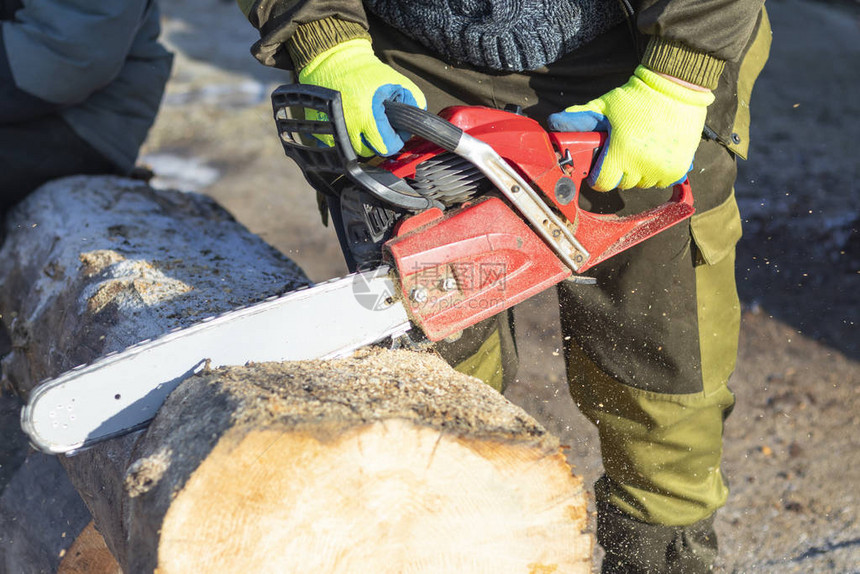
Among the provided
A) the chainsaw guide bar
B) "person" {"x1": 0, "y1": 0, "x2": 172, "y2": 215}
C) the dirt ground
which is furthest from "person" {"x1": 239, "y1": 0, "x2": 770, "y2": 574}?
"person" {"x1": 0, "y1": 0, "x2": 172, "y2": 215}

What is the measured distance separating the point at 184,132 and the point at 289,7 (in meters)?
4.48

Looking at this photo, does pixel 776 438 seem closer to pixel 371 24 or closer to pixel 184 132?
pixel 371 24

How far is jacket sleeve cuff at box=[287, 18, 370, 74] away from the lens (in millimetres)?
1614

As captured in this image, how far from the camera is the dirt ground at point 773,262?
99.7 inches

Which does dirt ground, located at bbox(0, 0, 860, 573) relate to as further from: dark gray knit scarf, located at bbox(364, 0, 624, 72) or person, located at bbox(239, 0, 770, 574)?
dark gray knit scarf, located at bbox(364, 0, 624, 72)

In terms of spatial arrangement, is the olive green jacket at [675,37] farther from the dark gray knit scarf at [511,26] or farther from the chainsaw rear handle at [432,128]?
the chainsaw rear handle at [432,128]

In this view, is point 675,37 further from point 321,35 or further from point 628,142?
point 321,35

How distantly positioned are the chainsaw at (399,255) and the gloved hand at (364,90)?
4 cm

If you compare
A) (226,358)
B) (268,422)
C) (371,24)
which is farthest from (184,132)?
(268,422)

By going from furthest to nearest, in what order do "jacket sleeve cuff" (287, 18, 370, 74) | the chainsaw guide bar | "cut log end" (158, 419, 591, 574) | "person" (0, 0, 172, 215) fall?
"person" (0, 0, 172, 215)
"jacket sleeve cuff" (287, 18, 370, 74)
the chainsaw guide bar
"cut log end" (158, 419, 591, 574)

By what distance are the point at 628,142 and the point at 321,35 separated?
71cm

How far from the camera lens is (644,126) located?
60.9 inches

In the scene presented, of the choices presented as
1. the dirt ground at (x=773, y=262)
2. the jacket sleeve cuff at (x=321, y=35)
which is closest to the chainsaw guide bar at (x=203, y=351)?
the jacket sleeve cuff at (x=321, y=35)

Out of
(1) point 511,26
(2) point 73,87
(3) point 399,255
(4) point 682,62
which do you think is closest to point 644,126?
(4) point 682,62
